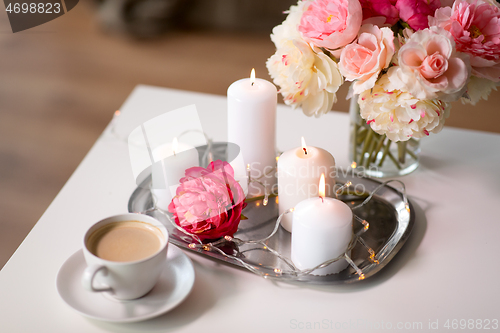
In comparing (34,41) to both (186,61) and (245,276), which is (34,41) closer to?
(186,61)

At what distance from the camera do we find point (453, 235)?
29.0 inches

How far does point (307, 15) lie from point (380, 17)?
10 cm

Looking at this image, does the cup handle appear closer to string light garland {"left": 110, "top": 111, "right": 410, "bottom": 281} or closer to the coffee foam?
the coffee foam

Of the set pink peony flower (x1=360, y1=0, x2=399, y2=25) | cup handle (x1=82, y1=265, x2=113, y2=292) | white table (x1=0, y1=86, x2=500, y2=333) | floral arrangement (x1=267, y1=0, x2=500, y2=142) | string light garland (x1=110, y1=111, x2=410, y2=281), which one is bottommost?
white table (x1=0, y1=86, x2=500, y2=333)

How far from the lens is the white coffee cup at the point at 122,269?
0.54 meters

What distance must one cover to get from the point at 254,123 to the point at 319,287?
0.88 feet

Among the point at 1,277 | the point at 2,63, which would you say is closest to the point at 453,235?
the point at 1,277

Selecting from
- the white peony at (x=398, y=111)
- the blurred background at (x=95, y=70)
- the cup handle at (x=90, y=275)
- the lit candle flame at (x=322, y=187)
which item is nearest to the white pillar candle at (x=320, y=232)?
the lit candle flame at (x=322, y=187)

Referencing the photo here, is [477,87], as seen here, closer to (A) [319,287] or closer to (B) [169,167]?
(A) [319,287]

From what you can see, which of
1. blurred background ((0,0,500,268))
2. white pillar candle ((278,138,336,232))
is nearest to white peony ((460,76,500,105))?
white pillar candle ((278,138,336,232))

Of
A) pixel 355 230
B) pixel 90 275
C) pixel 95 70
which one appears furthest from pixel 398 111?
pixel 95 70

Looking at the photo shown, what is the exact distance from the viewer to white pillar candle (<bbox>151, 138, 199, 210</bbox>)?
2.40ft

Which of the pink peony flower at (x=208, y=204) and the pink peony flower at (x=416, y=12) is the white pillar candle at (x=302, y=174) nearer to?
the pink peony flower at (x=208, y=204)

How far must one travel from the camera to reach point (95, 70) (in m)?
2.31
